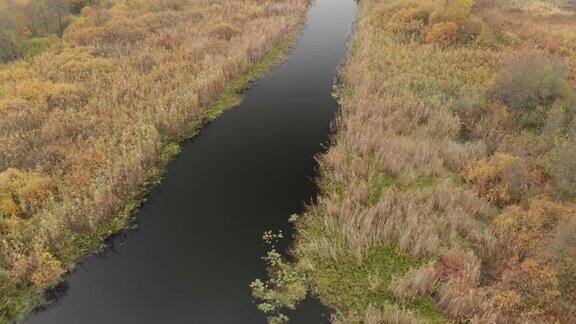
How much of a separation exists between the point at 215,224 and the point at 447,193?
8.60 meters

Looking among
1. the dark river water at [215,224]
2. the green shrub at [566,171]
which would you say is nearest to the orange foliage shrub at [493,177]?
the green shrub at [566,171]

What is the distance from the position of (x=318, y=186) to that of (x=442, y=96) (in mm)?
9956

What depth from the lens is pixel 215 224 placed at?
1570 centimetres

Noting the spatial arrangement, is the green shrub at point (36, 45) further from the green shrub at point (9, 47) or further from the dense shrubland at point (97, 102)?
the green shrub at point (9, 47)

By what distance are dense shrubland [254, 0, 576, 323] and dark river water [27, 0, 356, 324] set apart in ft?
4.38

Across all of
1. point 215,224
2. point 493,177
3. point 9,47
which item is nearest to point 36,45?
point 9,47

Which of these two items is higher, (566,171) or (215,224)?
(566,171)

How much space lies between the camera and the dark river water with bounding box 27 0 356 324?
12.6 meters

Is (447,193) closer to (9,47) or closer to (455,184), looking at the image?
(455,184)

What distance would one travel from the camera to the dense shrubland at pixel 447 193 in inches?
477

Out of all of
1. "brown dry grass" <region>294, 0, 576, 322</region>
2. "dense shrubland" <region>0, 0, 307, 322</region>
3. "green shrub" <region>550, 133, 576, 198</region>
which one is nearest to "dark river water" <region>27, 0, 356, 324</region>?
"dense shrubland" <region>0, 0, 307, 322</region>

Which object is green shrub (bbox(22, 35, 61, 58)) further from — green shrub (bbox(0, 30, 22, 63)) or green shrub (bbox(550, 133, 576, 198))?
green shrub (bbox(550, 133, 576, 198))

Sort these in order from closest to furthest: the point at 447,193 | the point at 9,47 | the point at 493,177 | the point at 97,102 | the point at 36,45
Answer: the point at 447,193, the point at 493,177, the point at 97,102, the point at 9,47, the point at 36,45

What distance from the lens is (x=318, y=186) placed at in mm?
17797
